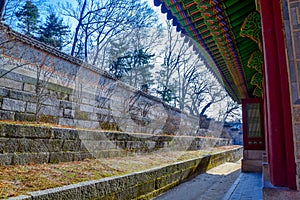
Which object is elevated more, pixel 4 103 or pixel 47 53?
pixel 47 53

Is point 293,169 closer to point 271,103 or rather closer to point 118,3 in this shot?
point 271,103

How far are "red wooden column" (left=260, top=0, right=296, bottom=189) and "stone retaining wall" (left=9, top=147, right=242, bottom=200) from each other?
2.01m

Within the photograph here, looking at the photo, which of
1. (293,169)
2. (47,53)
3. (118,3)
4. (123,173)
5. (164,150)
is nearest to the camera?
(293,169)

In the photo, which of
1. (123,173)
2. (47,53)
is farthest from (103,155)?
(47,53)

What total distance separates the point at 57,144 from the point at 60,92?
229 cm

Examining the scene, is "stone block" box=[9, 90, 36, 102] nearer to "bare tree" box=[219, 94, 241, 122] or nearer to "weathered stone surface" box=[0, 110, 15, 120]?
"weathered stone surface" box=[0, 110, 15, 120]

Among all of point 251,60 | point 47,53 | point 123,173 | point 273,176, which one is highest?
point 47,53

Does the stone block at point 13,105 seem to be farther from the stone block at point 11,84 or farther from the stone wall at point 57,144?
the stone wall at point 57,144

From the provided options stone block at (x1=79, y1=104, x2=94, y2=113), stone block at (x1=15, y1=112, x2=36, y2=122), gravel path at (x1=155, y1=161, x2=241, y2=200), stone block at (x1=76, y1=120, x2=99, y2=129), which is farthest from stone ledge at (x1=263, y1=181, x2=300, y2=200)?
stone block at (x1=79, y1=104, x2=94, y2=113)

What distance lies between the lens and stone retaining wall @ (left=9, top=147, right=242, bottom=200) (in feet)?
7.89

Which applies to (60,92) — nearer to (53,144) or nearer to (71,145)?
(71,145)

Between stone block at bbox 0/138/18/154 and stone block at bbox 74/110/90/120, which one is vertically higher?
stone block at bbox 74/110/90/120

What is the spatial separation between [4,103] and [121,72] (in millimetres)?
10844

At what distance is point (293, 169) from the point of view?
5.51ft
